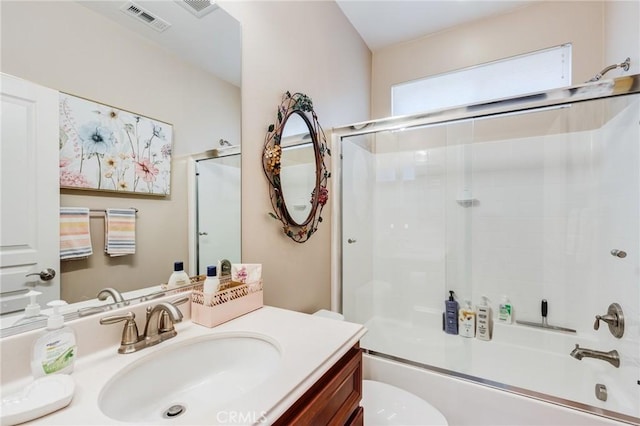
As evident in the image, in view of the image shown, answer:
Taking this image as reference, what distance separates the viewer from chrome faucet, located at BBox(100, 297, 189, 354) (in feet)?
2.53

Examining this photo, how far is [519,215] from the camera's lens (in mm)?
2049

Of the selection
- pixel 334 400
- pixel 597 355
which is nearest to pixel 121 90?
pixel 334 400

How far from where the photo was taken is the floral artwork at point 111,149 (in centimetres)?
71

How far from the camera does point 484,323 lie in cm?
202

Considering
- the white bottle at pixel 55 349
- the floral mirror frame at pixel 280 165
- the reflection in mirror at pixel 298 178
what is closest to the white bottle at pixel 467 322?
the floral mirror frame at pixel 280 165

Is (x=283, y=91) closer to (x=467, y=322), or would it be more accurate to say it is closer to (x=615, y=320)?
(x=467, y=322)

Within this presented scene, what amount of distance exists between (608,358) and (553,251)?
0.67 metres

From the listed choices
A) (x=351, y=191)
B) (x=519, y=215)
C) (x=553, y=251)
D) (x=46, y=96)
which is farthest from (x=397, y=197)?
(x=46, y=96)

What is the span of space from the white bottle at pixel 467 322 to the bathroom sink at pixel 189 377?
5.70ft

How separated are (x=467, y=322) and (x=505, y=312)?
10.6 inches

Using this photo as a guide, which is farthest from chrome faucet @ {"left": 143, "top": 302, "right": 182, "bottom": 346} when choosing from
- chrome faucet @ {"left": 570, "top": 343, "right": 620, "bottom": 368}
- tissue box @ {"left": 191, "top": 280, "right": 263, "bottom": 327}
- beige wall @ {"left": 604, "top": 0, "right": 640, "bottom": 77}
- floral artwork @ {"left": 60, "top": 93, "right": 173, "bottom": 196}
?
beige wall @ {"left": 604, "top": 0, "right": 640, "bottom": 77}

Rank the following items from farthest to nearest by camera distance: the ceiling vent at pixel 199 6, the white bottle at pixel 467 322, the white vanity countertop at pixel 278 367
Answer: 1. the white bottle at pixel 467 322
2. the ceiling vent at pixel 199 6
3. the white vanity countertop at pixel 278 367

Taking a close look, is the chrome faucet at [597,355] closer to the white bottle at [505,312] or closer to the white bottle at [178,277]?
the white bottle at [505,312]

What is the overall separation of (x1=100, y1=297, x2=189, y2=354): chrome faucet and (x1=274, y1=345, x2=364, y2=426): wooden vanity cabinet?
0.40 m
